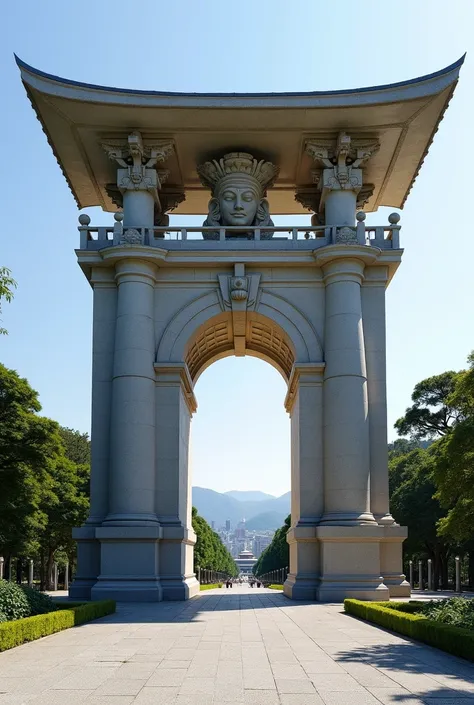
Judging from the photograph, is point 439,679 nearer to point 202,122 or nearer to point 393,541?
point 393,541

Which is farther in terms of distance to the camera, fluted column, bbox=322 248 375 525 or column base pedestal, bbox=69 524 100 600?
column base pedestal, bbox=69 524 100 600

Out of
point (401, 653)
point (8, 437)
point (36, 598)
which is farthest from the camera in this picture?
point (8, 437)

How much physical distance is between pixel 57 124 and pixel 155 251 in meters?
7.21

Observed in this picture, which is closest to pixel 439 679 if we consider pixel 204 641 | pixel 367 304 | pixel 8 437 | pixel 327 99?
pixel 204 641

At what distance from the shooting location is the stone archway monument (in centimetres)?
3259

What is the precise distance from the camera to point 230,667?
48.8ft

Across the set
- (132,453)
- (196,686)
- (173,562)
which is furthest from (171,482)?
(196,686)

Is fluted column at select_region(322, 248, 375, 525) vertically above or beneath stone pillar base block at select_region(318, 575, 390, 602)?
above

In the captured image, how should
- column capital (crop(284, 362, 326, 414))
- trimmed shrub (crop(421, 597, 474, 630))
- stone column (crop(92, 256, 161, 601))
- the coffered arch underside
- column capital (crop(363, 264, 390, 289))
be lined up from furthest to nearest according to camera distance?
column capital (crop(363, 264, 390, 289)), the coffered arch underside, column capital (crop(284, 362, 326, 414)), stone column (crop(92, 256, 161, 601)), trimmed shrub (crop(421, 597, 474, 630))

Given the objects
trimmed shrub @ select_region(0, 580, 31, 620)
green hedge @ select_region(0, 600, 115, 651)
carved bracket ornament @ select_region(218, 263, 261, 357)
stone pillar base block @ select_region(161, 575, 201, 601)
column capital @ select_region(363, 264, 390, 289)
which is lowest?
stone pillar base block @ select_region(161, 575, 201, 601)

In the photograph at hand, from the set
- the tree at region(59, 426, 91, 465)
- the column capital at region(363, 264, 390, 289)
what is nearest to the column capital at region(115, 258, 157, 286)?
the column capital at region(363, 264, 390, 289)

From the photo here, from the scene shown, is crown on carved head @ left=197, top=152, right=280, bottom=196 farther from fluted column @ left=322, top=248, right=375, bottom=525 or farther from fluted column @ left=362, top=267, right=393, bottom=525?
fluted column @ left=362, top=267, right=393, bottom=525

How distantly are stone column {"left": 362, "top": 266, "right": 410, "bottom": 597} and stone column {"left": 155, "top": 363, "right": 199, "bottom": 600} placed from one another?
7758 mm

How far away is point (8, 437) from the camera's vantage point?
44.8 metres
